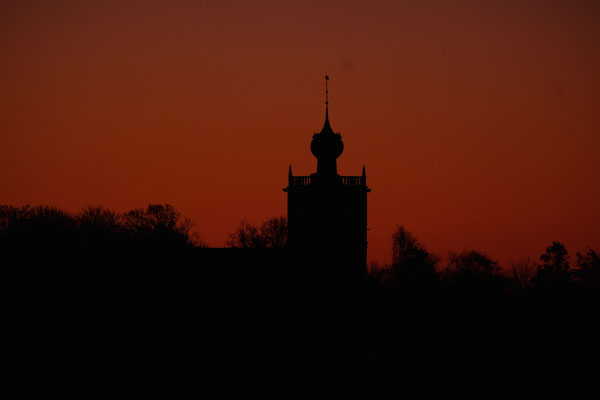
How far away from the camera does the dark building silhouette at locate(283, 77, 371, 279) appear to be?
84875mm

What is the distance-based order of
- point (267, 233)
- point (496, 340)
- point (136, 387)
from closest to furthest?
point (136, 387), point (496, 340), point (267, 233)

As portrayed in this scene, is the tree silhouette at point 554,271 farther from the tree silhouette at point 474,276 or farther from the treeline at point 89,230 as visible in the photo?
the treeline at point 89,230

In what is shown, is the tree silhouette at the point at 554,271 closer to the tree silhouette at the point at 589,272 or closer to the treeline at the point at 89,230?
the tree silhouette at the point at 589,272


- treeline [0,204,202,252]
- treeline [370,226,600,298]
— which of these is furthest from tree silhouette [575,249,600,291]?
treeline [0,204,202,252]

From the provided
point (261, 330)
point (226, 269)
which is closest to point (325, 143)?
point (226, 269)

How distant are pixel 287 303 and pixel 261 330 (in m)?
7.66

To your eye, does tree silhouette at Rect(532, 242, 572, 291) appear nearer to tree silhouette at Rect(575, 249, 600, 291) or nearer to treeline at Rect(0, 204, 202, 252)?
tree silhouette at Rect(575, 249, 600, 291)

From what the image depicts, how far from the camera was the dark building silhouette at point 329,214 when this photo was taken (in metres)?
84.9

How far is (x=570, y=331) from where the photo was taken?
65125 mm

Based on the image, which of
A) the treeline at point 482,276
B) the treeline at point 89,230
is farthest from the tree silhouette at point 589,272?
the treeline at point 89,230

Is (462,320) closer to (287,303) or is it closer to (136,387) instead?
(287,303)

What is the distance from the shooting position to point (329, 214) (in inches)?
3354

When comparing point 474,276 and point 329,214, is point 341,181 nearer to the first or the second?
point 329,214

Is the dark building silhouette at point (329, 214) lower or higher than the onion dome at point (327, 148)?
lower
